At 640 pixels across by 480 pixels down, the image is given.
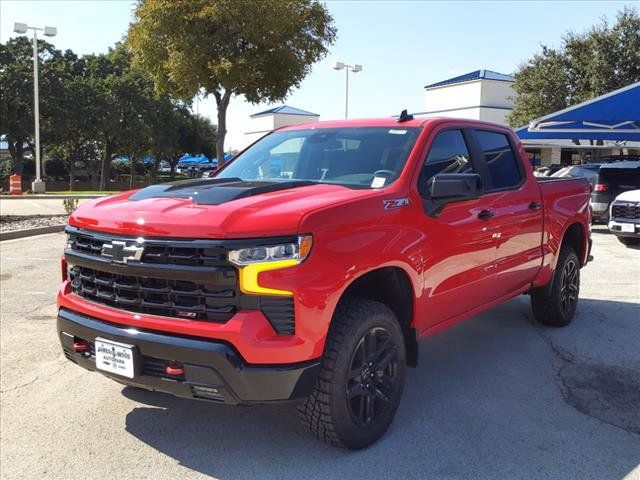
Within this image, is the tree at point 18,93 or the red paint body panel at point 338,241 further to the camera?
the tree at point 18,93

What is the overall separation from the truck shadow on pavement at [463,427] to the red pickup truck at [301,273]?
24 centimetres

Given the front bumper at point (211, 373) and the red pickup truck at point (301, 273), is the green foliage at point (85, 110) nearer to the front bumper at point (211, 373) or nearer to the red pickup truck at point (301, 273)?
the red pickup truck at point (301, 273)

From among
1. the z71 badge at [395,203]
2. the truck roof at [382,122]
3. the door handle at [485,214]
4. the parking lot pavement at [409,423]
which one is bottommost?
the parking lot pavement at [409,423]

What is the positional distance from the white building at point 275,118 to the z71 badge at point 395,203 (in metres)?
38.9

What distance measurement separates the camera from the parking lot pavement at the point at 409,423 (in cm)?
325

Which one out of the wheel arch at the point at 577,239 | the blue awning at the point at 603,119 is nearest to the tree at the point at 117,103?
the blue awning at the point at 603,119

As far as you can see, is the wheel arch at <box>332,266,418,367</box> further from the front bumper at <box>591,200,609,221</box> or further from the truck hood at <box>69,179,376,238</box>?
the front bumper at <box>591,200,609,221</box>

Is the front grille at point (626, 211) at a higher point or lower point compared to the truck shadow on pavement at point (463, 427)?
higher

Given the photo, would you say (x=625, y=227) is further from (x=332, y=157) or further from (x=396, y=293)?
(x=396, y=293)

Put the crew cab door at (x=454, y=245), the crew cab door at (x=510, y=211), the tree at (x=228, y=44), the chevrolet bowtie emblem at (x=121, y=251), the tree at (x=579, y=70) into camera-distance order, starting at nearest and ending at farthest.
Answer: the chevrolet bowtie emblem at (x=121, y=251), the crew cab door at (x=454, y=245), the crew cab door at (x=510, y=211), the tree at (x=228, y=44), the tree at (x=579, y=70)

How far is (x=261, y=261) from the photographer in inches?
113

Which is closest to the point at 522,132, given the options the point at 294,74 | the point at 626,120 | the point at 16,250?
the point at 626,120

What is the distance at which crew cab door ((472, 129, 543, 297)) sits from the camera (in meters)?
4.57

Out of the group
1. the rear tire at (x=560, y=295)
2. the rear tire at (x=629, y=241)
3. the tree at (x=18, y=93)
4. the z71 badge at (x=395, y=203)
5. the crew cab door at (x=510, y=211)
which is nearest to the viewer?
the z71 badge at (x=395, y=203)
